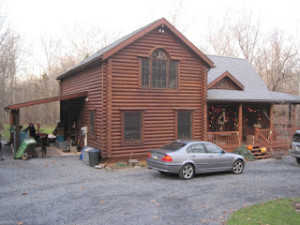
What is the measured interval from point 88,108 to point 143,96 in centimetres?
353

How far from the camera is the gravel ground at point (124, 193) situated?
267 inches

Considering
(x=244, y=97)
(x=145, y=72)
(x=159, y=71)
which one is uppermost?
(x=159, y=71)

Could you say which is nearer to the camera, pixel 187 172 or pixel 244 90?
pixel 187 172

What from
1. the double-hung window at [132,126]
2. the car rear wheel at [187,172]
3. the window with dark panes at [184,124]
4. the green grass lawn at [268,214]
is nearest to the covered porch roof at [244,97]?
the window with dark panes at [184,124]

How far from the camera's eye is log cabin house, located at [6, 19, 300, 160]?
1364cm

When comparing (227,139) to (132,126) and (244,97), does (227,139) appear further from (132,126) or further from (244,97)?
(132,126)

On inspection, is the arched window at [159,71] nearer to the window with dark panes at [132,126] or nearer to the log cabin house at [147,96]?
the log cabin house at [147,96]

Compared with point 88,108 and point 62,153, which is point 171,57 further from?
point 62,153

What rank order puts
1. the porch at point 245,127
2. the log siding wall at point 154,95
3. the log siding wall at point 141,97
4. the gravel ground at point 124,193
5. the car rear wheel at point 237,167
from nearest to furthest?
the gravel ground at point 124,193 < the car rear wheel at point 237,167 < the log siding wall at point 141,97 < the log siding wall at point 154,95 < the porch at point 245,127

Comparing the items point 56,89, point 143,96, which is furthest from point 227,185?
point 56,89

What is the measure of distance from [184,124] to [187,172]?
5132mm

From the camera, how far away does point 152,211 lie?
284 inches

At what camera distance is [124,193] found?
8859mm

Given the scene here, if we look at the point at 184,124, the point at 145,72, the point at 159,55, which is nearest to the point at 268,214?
the point at 184,124
